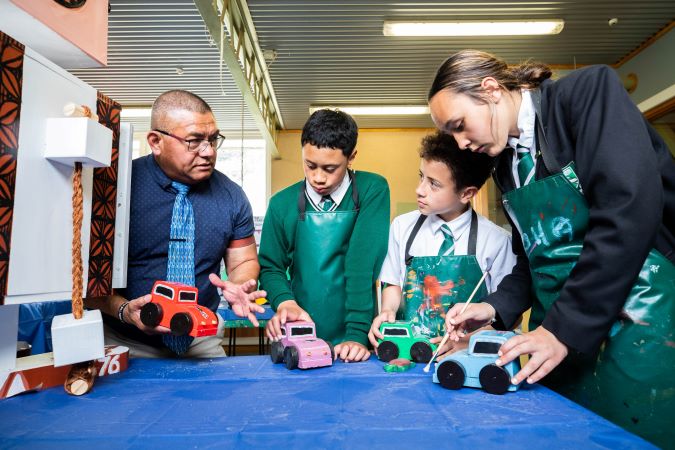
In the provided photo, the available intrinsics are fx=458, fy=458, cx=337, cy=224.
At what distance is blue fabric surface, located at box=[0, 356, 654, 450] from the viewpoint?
0.83m

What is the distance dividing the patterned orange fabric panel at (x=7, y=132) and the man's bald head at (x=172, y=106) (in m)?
0.88

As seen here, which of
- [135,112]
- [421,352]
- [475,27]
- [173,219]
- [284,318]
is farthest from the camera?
[135,112]

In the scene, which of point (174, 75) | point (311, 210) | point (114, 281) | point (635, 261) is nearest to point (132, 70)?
point (174, 75)

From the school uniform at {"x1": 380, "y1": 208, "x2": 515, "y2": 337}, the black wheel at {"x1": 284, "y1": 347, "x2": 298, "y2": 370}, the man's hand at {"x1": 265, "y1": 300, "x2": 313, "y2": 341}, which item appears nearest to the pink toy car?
the black wheel at {"x1": 284, "y1": 347, "x2": 298, "y2": 370}

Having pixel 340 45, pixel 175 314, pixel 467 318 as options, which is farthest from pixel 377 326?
pixel 340 45

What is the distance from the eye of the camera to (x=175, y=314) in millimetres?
1352

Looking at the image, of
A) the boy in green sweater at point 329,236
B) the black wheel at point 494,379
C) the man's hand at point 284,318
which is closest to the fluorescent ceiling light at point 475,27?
the boy in green sweater at point 329,236

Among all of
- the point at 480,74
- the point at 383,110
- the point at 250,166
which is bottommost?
the point at 480,74

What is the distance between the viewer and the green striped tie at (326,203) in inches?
81.0

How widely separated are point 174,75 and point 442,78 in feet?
19.5

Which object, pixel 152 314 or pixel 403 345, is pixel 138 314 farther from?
pixel 403 345

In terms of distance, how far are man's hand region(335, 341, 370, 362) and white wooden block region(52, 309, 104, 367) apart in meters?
0.75

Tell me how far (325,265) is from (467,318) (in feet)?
2.49

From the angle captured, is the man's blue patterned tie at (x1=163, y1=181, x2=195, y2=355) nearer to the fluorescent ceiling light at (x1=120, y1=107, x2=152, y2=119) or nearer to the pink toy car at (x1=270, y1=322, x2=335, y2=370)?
the pink toy car at (x1=270, y1=322, x2=335, y2=370)
